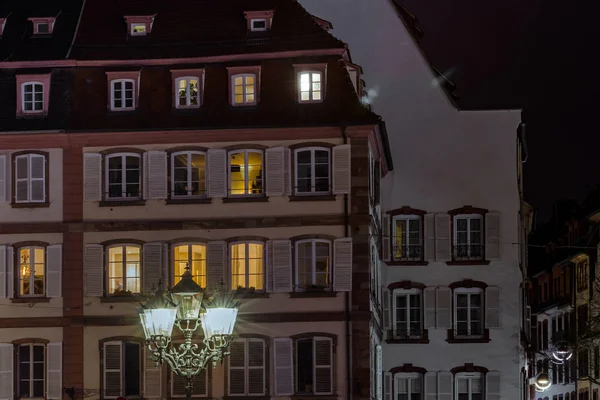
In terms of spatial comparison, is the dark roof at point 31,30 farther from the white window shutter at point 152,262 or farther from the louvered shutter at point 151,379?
the louvered shutter at point 151,379

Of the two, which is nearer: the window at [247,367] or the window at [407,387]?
the window at [247,367]

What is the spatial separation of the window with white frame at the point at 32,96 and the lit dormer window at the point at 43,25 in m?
3.27

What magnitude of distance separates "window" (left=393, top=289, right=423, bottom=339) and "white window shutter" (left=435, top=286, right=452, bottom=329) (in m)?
0.76

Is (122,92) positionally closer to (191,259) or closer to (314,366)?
(191,259)

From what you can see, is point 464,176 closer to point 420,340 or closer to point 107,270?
point 420,340

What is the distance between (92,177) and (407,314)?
16.4 m

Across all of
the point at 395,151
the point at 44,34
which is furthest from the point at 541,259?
the point at 44,34

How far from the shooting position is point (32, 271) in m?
58.5

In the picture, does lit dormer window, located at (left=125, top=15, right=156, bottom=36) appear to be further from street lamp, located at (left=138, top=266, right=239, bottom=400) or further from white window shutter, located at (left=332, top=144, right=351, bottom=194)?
street lamp, located at (left=138, top=266, right=239, bottom=400)

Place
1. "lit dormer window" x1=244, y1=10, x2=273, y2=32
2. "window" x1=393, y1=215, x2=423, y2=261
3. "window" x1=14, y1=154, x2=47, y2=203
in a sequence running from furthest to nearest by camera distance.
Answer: "window" x1=393, y1=215, x2=423, y2=261, "lit dormer window" x1=244, y1=10, x2=273, y2=32, "window" x1=14, y1=154, x2=47, y2=203

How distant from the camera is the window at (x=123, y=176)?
192 ft

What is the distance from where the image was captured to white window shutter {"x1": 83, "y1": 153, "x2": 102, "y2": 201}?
2301 inches

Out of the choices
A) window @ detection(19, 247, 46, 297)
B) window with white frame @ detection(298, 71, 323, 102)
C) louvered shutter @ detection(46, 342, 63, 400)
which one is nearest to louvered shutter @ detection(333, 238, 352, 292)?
window with white frame @ detection(298, 71, 323, 102)

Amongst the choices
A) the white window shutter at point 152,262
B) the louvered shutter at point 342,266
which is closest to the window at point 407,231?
the louvered shutter at point 342,266
